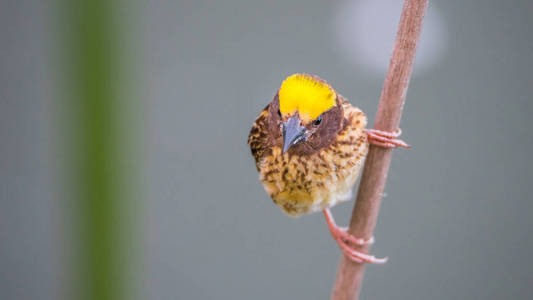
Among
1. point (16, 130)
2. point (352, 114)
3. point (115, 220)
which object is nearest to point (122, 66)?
point (115, 220)

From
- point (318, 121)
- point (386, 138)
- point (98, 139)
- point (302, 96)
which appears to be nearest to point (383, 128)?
point (386, 138)

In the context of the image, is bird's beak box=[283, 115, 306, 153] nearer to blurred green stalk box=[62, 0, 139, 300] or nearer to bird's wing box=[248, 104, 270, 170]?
bird's wing box=[248, 104, 270, 170]

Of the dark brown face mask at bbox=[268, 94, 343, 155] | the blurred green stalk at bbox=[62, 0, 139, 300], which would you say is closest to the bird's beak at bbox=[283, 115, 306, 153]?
the dark brown face mask at bbox=[268, 94, 343, 155]

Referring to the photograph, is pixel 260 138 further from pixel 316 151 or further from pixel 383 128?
pixel 383 128

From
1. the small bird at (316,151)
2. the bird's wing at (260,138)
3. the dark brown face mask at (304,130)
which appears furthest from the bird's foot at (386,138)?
the bird's wing at (260,138)

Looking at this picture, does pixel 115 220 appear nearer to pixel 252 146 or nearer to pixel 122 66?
pixel 122 66
